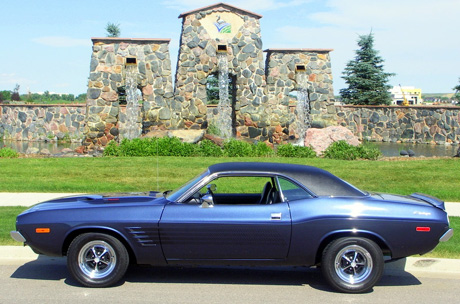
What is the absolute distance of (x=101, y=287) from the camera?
6.62 metres

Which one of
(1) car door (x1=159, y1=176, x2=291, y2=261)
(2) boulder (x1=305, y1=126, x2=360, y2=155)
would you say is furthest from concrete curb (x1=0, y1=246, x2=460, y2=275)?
(2) boulder (x1=305, y1=126, x2=360, y2=155)

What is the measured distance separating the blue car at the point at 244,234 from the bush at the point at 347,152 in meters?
11.0

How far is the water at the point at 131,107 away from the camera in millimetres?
21828

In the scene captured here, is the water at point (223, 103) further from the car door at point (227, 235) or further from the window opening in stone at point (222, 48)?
the car door at point (227, 235)

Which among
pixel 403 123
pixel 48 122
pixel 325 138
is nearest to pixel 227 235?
pixel 325 138

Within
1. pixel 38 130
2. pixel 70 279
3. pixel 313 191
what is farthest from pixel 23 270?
pixel 38 130

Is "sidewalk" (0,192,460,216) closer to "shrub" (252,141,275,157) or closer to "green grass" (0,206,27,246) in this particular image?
"green grass" (0,206,27,246)

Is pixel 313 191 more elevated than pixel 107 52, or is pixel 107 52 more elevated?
pixel 107 52

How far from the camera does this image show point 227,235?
6.51 m

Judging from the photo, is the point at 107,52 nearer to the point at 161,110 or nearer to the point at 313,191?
the point at 161,110

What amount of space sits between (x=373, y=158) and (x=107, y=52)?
10.4 meters

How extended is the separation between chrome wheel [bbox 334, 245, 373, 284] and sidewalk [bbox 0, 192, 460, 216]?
4.77 metres

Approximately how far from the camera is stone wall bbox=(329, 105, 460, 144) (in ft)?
95.1

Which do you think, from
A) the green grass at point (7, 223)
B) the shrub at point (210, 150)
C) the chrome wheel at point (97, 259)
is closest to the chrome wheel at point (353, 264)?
the chrome wheel at point (97, 259)
